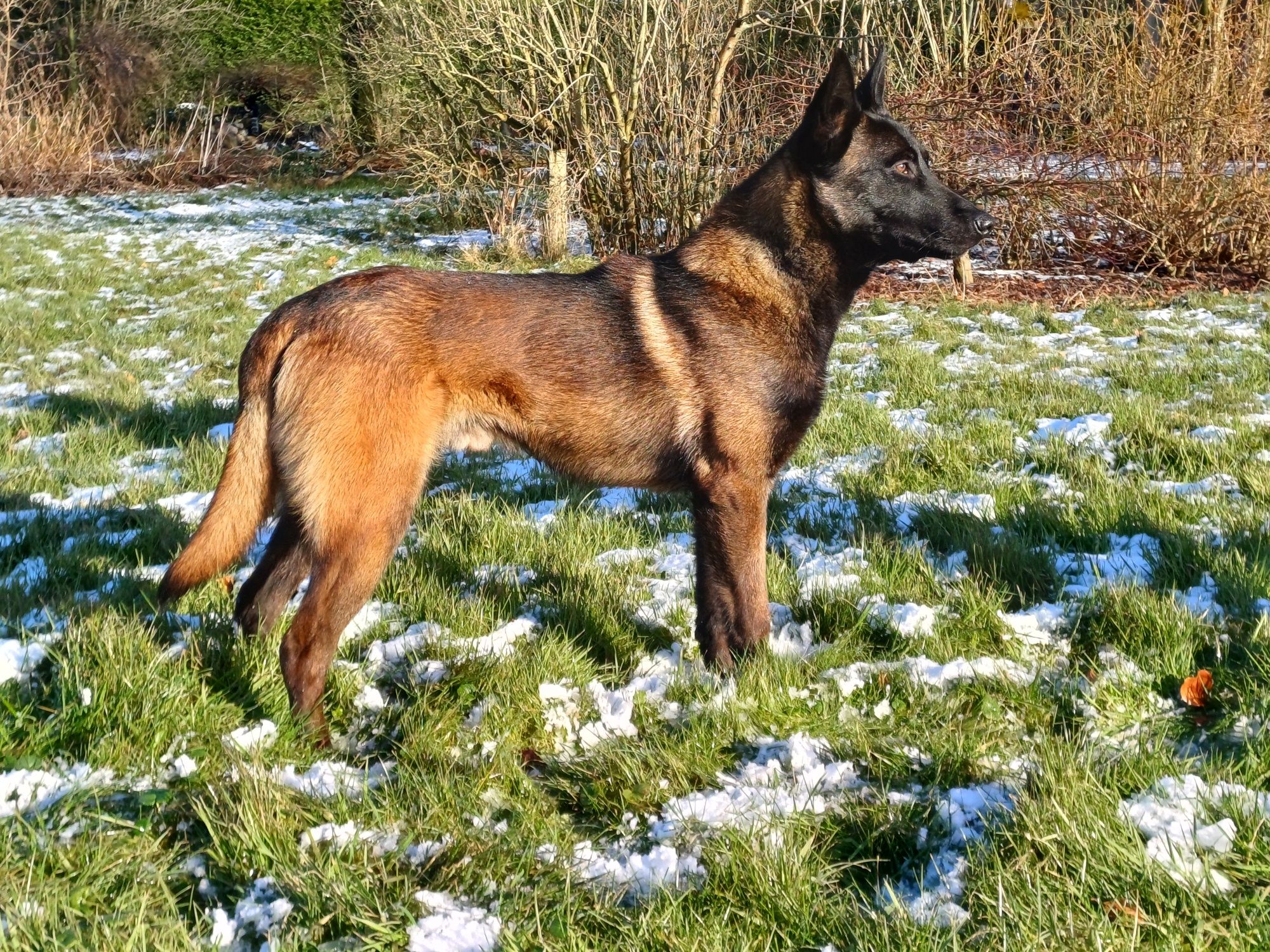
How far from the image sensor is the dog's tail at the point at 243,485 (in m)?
2.59

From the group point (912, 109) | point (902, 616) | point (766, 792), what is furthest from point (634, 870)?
point (912, 109)

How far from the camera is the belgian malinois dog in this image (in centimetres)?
264

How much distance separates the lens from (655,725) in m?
2.51

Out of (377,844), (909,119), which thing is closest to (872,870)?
(377,844)

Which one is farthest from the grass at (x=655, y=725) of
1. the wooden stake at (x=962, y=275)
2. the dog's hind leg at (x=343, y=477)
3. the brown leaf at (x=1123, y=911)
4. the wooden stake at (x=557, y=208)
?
the wooden stake at (x=557, y=208)

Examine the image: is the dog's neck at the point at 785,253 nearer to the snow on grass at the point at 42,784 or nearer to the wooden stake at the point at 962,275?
the snow on grass at the point at 42,784

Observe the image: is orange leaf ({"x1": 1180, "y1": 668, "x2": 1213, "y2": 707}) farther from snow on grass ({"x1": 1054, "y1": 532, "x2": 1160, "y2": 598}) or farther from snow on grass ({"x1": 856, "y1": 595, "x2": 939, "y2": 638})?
snow on grass ({"x1": 856, "y1": 595, "x2": 939, "y2": 638})

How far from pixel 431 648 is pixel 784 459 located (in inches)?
51.4

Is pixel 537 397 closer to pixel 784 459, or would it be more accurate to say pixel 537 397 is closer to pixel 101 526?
pixel 784 459

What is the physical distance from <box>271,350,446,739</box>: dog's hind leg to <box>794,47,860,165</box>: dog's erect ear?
1.71 meters

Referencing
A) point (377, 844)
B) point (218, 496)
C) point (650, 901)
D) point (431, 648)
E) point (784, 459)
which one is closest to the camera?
point (650, 901)

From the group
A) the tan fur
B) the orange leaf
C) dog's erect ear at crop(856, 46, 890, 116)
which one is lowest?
the orange leaf

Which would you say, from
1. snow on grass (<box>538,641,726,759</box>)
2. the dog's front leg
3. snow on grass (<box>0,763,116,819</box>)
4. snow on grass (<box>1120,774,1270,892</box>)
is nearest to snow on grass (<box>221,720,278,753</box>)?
snow on grass (<box>0,763,116,819</box>)

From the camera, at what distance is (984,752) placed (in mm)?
2176
